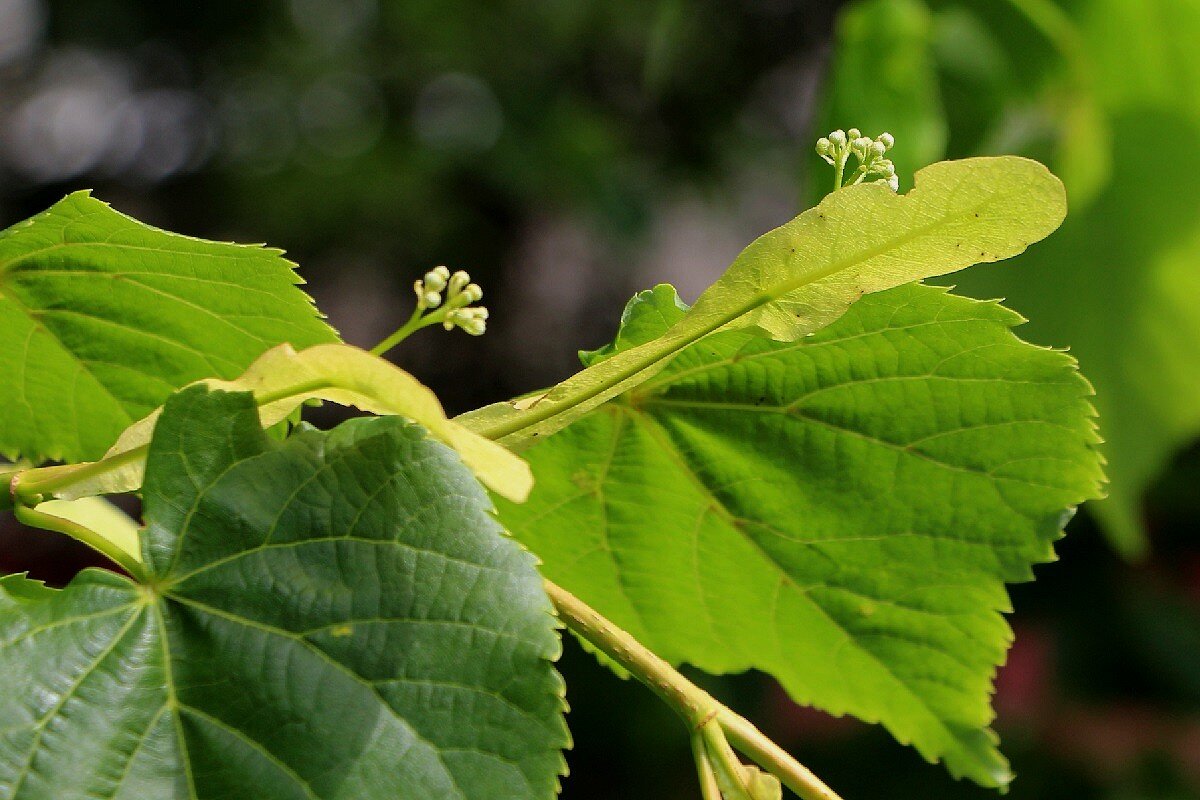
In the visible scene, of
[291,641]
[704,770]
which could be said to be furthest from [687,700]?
[291,641]

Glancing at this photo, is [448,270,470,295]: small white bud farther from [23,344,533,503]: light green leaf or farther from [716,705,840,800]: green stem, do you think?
[716,705,840,800]: green stem

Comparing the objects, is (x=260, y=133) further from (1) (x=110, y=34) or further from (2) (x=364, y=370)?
(2) (x=364, y=370)

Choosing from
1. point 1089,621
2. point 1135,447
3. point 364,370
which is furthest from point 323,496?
point 1089,621

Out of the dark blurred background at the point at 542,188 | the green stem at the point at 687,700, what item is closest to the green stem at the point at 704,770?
the green stem at the point at 687,700

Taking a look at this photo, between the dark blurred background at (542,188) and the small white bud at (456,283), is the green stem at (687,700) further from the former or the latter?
the dark blurred background at (542,188)

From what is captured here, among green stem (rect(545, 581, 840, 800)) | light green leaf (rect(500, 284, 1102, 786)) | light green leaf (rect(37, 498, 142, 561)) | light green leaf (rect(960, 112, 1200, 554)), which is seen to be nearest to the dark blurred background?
light green leaf (rect(960, 112, 1200, 554))

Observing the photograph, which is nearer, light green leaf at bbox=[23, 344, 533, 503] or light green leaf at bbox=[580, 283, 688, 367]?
light green leaf at bbox=[23, 344, 533, 503]
